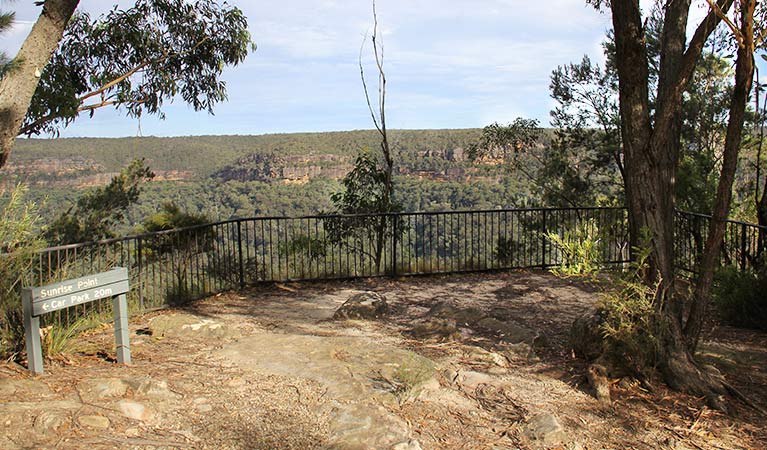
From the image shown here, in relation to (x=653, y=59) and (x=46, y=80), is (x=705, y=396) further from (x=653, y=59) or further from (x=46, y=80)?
(x=653, y=59)

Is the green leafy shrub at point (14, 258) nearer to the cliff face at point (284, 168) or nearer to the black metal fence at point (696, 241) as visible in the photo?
the black metal fence at point (696, 241)

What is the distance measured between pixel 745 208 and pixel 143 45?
12951 mm

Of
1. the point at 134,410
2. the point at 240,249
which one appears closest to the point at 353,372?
the point at 134,410

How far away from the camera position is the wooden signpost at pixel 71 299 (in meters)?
4.77

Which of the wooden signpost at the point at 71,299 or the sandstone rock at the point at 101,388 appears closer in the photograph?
the sandstone rock at the point at 101,388

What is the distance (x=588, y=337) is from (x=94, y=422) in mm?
3981

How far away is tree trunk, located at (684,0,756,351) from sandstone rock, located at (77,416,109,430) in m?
4.38

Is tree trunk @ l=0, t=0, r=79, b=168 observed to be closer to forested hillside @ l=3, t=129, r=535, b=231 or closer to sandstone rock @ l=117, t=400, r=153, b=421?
sandstone rock @ l=117, t=400, r=153, b=421

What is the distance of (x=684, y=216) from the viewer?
390 inches

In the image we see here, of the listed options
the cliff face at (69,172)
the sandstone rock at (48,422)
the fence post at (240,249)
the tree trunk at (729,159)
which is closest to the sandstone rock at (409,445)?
the sandstone rock at (48,422)

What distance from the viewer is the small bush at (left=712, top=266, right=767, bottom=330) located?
22.9 ft

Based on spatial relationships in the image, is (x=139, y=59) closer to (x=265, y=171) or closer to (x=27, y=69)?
(x=27, y=69)

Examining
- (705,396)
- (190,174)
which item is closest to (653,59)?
(705,396)

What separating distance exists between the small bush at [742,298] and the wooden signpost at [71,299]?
638 centimetres
